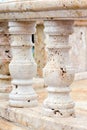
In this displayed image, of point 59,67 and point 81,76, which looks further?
point 81,76

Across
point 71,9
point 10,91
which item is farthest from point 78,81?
point 71,9

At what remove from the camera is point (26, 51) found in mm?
2811

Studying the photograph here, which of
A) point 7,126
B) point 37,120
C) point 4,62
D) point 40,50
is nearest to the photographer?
point 37,120

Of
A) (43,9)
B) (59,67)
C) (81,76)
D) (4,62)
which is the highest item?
(43,9)

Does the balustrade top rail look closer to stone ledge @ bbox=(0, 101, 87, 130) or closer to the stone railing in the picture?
the stone railing

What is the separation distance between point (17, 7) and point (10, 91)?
78 centimetres

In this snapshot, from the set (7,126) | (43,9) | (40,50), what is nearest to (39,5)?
(43,9)

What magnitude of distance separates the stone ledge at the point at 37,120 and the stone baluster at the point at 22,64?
0.24 feet

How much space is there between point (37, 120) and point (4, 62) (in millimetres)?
671

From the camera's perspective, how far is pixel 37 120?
2584 mm

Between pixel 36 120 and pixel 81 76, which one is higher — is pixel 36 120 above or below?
above

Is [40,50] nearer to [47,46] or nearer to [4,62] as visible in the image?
[4,62]

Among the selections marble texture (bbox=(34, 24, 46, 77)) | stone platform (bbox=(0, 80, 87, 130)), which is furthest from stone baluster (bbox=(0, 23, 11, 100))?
marble texture (bbox=(34, 24, 46, 77))

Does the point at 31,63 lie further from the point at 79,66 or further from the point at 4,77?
the point at 79,66
